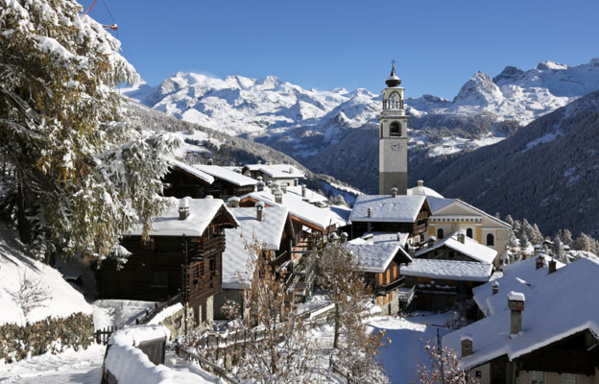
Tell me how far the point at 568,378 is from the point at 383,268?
16.5m

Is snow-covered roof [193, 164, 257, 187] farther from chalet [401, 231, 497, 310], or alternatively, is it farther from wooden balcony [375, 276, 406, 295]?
chalet [401, 231, 497, 310]

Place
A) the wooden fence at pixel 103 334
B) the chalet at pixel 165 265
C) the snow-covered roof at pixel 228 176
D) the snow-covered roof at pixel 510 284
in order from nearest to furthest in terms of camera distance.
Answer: the wooden fence at pixel 103 334, the chalet at pixel 165 265, the snow-covered roof at pixel 510 284, the snow-covered roof at pixel 228 176

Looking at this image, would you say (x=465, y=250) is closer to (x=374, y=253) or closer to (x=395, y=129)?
(x=374, y=253)

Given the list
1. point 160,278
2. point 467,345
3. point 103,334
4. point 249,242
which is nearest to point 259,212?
point 249,242

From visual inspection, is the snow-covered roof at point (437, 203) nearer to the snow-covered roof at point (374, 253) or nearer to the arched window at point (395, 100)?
the arched window at point (395, 100)

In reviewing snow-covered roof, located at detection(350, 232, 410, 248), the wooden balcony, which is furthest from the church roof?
the wooden balcony

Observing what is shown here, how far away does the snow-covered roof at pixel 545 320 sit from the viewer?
18.4m

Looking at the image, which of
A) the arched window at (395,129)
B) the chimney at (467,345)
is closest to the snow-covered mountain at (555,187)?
the arched window at (395,129)

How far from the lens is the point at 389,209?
2071 inches

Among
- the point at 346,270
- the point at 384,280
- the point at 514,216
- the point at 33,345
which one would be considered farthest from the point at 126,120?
the point at 514,216

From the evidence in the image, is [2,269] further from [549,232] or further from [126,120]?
[549,232]

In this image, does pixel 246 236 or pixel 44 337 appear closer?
pixel 44 337

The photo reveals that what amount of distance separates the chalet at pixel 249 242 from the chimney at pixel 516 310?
12.1 m

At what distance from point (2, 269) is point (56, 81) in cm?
703
